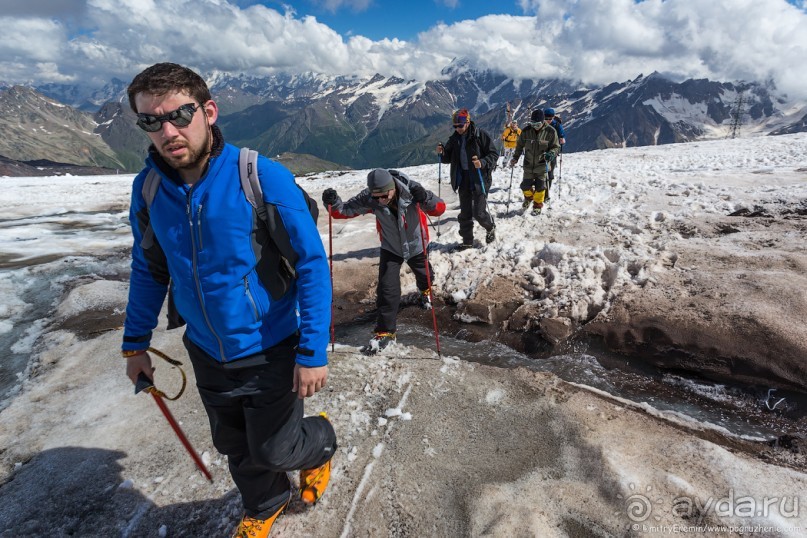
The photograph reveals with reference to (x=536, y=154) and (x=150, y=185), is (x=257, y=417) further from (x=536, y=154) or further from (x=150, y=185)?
(x=536, y=154)

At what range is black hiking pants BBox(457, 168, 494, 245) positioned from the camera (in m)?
10.2

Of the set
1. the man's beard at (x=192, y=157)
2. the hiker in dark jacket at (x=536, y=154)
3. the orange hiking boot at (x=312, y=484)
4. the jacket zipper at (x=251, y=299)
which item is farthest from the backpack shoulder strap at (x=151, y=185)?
the hiker in dark jacket at (x=536, y=154)

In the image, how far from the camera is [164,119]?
2.71m

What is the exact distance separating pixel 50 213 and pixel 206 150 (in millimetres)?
25092

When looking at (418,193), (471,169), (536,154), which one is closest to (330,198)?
(418,193)

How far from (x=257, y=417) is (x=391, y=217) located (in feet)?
14.1

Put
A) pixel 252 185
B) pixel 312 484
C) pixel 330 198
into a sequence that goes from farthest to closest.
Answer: pixel 330 198 → pixel 312 484 → pixel 252 185

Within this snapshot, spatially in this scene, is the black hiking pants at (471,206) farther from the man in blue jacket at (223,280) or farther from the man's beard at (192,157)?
the man's beard at (192,157)

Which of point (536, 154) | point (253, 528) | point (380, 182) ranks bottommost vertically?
point (253, 528)

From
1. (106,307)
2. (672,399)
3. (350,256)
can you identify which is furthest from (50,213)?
(672,399)

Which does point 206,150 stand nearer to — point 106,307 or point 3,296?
point 106,307

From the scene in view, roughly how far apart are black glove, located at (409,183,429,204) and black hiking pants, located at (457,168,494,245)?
3.87 metres

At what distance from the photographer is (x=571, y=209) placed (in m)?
11.9

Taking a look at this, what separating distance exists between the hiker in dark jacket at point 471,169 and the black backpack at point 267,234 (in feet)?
24.7
